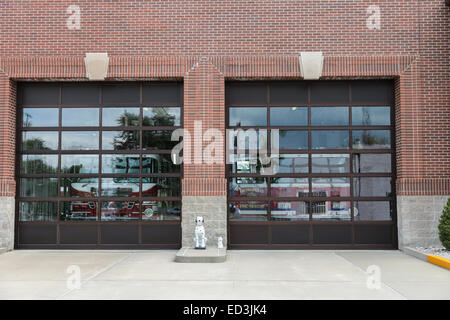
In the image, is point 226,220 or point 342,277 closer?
point 342,277

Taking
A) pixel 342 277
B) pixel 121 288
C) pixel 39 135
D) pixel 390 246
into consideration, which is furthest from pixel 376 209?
pixel 39 135

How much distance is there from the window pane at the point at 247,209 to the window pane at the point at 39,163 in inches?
188

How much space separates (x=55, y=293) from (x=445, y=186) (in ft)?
29.1

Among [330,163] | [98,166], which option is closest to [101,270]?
[98,166]

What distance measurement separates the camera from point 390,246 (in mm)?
9758

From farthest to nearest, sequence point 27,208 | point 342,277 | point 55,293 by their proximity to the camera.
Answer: point 27,208 < point 342,277 < point 55,293

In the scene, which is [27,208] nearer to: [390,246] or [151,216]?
[151,216]

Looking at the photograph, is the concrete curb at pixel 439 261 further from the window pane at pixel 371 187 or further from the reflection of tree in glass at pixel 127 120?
the reflection of tree in glass at pixel 127 120

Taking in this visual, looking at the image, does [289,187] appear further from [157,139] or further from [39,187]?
[39,187]

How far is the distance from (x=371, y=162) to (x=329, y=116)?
5.30 feet

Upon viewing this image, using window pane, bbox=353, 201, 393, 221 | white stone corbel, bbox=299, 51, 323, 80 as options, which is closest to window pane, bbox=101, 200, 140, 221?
white stone corbel, bbox=299, 51, 323, 80

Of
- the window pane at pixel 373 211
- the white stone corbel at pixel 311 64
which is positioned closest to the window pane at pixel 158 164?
the white stone corbel at pixel 311 64

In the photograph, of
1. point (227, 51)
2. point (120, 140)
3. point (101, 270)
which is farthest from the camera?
point (120, 140)

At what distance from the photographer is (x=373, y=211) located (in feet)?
32.4
